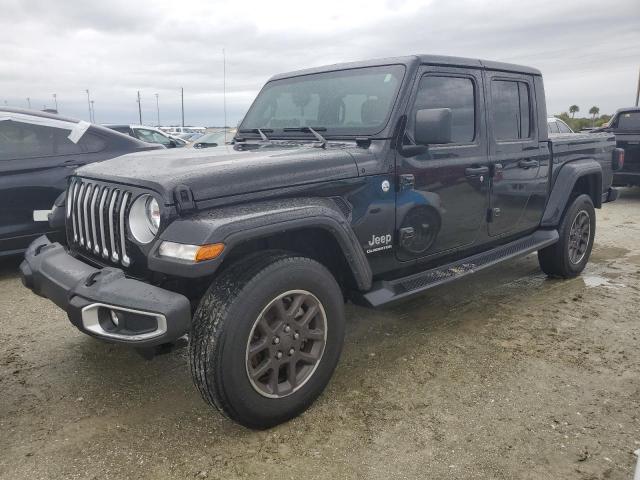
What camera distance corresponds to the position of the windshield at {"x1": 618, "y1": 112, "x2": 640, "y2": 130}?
982 cm

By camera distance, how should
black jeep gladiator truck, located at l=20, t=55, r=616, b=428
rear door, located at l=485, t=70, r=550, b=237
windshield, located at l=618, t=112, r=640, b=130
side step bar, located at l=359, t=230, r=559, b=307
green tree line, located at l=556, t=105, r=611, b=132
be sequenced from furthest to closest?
green tree line, located at l=556, t=105, r=611, b=132 < windshield, located at l=618, t=112, r=640, b=130 < rear door, located at l=485, t=70, r=550, b=237 < side step bar, located at l=359, t=230, r=559, b=307 < black jeep gladiator truck, located at l=20, t=55, r=616, b=428

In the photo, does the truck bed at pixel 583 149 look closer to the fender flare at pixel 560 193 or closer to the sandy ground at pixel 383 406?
the fender flare at pixel 560 193

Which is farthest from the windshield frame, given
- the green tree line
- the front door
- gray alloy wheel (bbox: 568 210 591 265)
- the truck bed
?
the green tree line

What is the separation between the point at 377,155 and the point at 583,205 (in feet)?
9.41

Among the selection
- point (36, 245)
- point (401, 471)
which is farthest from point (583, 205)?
point (36, 245)

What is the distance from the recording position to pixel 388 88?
3301 millimetres

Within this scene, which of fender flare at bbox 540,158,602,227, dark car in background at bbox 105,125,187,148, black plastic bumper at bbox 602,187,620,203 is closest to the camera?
fender flare at bbox 540,158,602,227

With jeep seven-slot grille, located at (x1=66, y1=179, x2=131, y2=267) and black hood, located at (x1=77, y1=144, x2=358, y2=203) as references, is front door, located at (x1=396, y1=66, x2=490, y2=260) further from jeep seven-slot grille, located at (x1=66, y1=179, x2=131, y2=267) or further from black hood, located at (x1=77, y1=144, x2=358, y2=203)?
jeep seven-slot grille, located at (x1=66, y1=179, x2=131, y2=267)

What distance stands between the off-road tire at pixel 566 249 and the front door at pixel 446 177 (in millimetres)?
1234

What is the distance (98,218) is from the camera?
2785mm

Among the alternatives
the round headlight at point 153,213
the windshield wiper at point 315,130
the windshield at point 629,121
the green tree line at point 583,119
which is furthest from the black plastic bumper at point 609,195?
the green tree line at point 583,119

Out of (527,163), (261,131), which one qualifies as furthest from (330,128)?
(527,163)

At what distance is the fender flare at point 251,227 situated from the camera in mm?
2248

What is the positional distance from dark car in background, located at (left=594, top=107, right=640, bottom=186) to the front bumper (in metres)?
9.76
